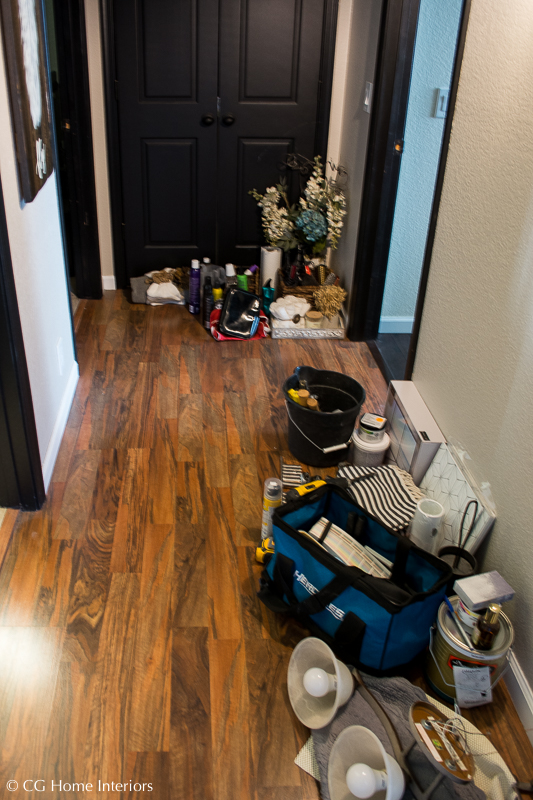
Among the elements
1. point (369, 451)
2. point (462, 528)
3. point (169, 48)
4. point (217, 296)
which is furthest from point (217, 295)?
point (462, 528)

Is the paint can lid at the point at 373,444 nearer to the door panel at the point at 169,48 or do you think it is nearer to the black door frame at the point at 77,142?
the black door frame at the point at 77,142

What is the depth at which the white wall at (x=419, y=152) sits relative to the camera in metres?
3.11

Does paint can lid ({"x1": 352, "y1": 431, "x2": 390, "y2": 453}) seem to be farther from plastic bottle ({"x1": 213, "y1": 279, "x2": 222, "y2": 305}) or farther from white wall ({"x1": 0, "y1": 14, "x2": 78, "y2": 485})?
plastic bottle ({"x1": 213, "y1": 279, "x2": 222, "y2": 305})

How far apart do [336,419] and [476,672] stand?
109 centimetres

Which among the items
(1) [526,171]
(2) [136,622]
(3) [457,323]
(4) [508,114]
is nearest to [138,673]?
(2) [136,622]

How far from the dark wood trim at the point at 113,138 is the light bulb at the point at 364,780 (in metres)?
3.37

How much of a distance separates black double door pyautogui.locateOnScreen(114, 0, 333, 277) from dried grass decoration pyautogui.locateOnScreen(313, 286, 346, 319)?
690 mm

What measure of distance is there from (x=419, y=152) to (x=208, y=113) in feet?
4.15

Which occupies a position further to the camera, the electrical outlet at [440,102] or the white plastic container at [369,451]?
the electrical outlet at [440,102]

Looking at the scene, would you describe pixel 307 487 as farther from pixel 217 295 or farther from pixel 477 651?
pixel 217 295

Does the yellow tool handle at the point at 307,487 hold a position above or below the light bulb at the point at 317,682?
above

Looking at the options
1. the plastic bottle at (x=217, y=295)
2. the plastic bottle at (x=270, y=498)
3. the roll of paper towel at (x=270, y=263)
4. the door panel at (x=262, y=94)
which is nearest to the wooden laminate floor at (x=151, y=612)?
the plastic bottle at (x=270, y=498)

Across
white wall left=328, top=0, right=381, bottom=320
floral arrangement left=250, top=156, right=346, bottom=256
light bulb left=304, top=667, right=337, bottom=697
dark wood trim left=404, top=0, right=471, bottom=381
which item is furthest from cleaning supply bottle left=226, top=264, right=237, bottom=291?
light bulb left=304, top=667, right=337, bottom=697

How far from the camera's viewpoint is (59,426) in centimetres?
272
